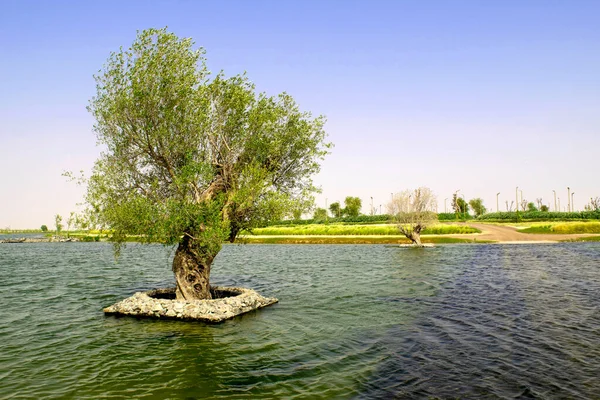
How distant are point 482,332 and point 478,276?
2417 cm

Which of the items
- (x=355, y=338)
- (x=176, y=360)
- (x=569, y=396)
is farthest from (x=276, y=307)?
(x=569, y=396)

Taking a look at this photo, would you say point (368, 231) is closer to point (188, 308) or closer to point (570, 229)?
point (570, 229)

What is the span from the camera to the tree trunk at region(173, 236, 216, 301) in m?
27.0

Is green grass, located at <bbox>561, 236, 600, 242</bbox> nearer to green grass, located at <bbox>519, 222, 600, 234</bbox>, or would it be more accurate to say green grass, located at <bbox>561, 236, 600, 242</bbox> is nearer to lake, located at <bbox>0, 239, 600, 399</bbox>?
green grass, located at <bbox>519, 222, 600, 234</bbox>

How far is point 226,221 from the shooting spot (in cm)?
2597

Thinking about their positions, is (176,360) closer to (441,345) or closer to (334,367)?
(334,367)

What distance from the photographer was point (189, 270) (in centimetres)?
2717

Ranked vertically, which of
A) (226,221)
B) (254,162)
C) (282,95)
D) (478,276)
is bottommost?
(478,276)

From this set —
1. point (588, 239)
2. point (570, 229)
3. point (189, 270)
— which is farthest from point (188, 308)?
point (570, 229)

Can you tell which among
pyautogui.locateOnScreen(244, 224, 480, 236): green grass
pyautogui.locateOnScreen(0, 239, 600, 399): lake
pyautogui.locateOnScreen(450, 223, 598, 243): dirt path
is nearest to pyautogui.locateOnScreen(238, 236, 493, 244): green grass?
pyautogui.locateOnScreen(244, 224, 480, 236): green grass

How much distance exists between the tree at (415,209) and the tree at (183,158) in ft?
203

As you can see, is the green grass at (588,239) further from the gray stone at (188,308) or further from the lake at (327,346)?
the gray stone at (188,308)

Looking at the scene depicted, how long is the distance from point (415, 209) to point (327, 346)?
70645 mm

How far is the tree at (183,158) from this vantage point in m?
25.3
